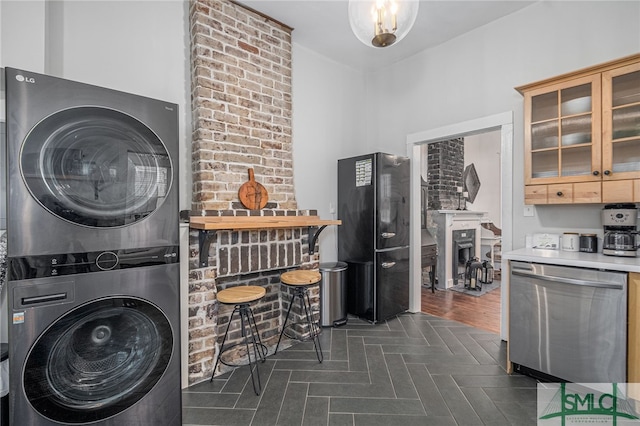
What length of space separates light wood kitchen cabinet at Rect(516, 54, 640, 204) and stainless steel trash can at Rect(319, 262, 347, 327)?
190cm

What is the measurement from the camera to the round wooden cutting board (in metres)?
2.52

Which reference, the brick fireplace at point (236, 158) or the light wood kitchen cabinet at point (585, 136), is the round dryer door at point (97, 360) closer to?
the brick fireplace at point (236, 158)

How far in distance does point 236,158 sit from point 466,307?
3.34m

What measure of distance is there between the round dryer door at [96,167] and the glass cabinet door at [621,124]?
9.59 feet

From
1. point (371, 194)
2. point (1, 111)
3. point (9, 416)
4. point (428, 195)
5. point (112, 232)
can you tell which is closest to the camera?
point (9, 416)

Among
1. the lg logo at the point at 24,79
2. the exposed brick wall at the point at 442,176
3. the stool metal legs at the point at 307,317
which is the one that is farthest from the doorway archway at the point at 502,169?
the lg logo at the point at 24,79

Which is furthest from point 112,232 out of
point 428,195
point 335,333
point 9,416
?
point 428,195

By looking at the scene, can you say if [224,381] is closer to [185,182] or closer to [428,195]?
[185,182]

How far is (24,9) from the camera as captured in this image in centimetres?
166

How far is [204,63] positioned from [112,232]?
64.0 inches

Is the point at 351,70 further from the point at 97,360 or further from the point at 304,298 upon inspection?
the point at 97,360

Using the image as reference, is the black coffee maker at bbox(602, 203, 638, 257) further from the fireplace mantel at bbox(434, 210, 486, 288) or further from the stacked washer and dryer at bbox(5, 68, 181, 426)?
the stacked washer and dryer at bbox(5, 68, 181, 426)

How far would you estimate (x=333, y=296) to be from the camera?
10.3ft

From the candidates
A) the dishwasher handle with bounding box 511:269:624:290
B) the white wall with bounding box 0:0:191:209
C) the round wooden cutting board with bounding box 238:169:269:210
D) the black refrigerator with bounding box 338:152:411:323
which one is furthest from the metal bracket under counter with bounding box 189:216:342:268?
the dishwasher handle with bounding box 511:269:624:290
